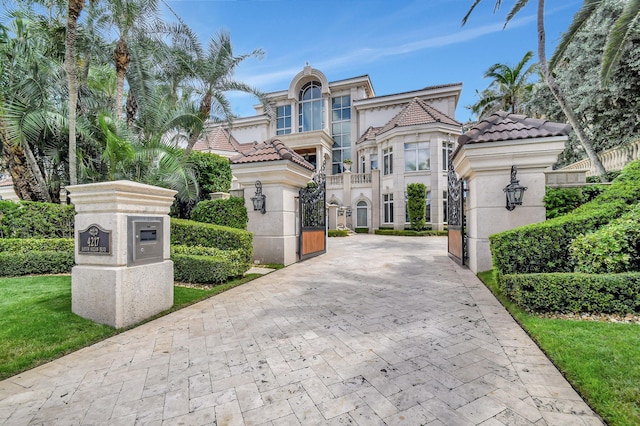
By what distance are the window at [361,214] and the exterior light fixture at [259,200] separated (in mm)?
16098

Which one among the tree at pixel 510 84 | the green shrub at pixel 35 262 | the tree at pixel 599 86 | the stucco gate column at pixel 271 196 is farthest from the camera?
the tree at pixel 510 84

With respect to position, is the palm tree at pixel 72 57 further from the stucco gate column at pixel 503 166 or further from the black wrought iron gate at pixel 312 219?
the stucco gate column at pixel 503 166

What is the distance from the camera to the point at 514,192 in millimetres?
6547

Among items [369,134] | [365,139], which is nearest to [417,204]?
[365,139]

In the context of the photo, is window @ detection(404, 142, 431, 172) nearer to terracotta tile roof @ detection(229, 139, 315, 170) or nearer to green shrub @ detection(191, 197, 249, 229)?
terracotta tile roof @ detection(229, 139, 315, 170)

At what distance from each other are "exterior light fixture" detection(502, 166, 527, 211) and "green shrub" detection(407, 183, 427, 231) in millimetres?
14003

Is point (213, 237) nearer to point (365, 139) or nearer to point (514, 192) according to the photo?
point (514, 192)

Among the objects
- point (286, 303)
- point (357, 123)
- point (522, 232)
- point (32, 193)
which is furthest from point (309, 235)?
point (357, 123)

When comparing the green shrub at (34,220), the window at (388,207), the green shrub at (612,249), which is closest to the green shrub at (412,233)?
the window at (388,207)

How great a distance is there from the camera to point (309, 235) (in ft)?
33.7

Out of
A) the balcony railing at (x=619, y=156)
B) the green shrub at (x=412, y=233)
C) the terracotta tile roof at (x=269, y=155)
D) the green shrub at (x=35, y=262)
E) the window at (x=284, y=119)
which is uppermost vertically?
the window at (x=284, y=119)

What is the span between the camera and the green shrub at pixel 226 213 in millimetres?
8969

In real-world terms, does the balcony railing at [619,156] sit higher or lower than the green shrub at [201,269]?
higher

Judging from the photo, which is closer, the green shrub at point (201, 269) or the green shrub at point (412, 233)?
the green shrub at point (201, 269)
